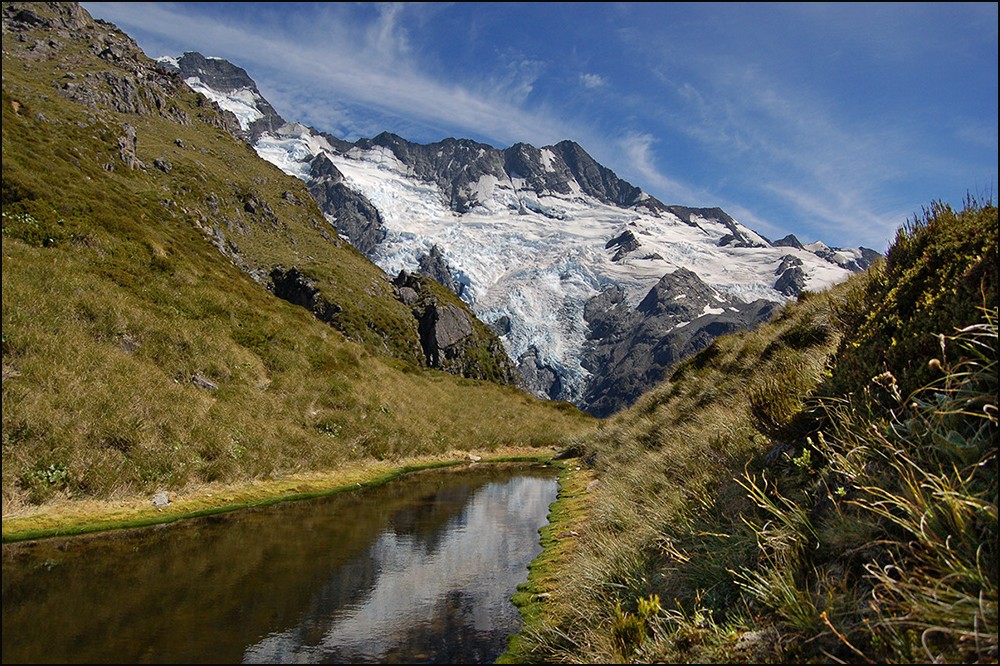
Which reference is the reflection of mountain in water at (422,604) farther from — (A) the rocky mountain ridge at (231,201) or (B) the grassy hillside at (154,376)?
(A) the rocky mountain ridge at (231,201)

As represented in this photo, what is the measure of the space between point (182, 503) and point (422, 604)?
9.28 m

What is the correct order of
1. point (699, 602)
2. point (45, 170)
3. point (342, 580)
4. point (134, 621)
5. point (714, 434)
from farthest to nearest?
point (45, 170), point (714, 434), point (342, 580), point (134, 621), point (699, 602)

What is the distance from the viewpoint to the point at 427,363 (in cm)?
9338

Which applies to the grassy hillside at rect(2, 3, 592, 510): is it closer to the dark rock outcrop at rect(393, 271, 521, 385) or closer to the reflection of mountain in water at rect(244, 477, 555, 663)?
the reflection of mountain in water at rect(244, 477, 555, 663)

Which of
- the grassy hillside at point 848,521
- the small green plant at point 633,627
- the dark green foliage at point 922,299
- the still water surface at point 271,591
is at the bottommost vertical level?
the still water surface at point 271,591

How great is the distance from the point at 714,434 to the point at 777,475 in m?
4.25

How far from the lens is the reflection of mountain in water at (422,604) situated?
26.3ft

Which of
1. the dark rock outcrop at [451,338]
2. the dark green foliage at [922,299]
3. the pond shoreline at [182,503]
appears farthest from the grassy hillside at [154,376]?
the dark rock outcrop at [451,338]

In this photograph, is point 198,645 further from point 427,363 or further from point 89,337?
point 427,363

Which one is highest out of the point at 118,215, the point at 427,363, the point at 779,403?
the point at 118,215

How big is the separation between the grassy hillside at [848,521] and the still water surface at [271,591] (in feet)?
4.31

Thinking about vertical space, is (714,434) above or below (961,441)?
below

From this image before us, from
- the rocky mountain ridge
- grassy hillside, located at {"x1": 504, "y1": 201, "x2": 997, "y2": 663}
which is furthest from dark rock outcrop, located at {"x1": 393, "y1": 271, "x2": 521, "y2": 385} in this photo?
grassy hillside, located at {"x1": 504, "y1": 201, "x2": 997, "y2": 663}

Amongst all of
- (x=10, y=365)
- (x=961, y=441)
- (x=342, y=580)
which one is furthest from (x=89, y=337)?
(x=961, y=441)
